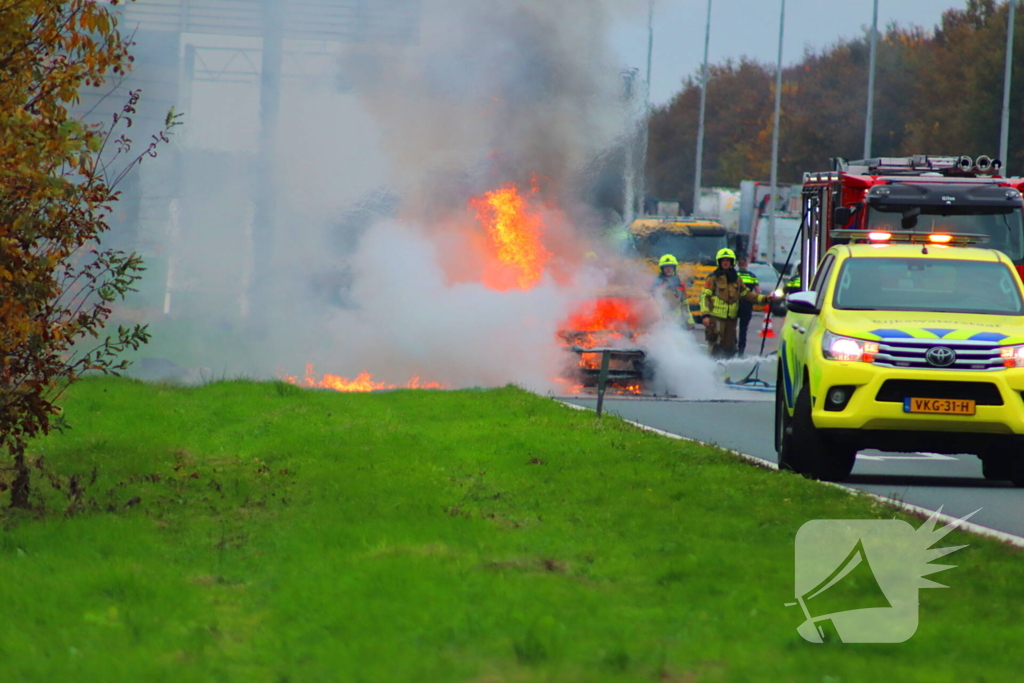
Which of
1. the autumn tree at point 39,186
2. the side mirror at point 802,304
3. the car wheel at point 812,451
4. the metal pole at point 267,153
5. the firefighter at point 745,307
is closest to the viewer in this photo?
the autumn tree at point 39,186

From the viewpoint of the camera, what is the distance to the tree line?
54.0 metres

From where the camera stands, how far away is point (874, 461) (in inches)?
555

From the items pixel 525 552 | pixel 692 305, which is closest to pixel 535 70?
pixel 692 305

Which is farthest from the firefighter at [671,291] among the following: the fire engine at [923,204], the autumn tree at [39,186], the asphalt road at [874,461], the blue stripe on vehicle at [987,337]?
the autumn tree at [39,186]

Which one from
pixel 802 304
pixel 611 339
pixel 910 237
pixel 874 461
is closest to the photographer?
pixel 802 304

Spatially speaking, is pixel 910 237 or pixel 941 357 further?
pixel 910 237

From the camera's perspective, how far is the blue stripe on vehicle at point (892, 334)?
1097cm

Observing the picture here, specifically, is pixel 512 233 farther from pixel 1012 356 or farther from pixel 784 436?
pixel 1012 356

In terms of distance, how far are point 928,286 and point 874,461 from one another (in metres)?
2.75

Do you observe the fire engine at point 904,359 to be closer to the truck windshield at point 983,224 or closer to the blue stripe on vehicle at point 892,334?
the blue stripe on vehicle at point 892,334

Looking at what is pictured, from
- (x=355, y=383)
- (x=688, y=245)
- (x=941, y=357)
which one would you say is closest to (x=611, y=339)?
(x=355, y=383)

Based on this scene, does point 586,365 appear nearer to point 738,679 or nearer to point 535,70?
point 535,70

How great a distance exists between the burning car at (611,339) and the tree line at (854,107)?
1242 cm

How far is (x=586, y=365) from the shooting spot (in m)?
21.4
